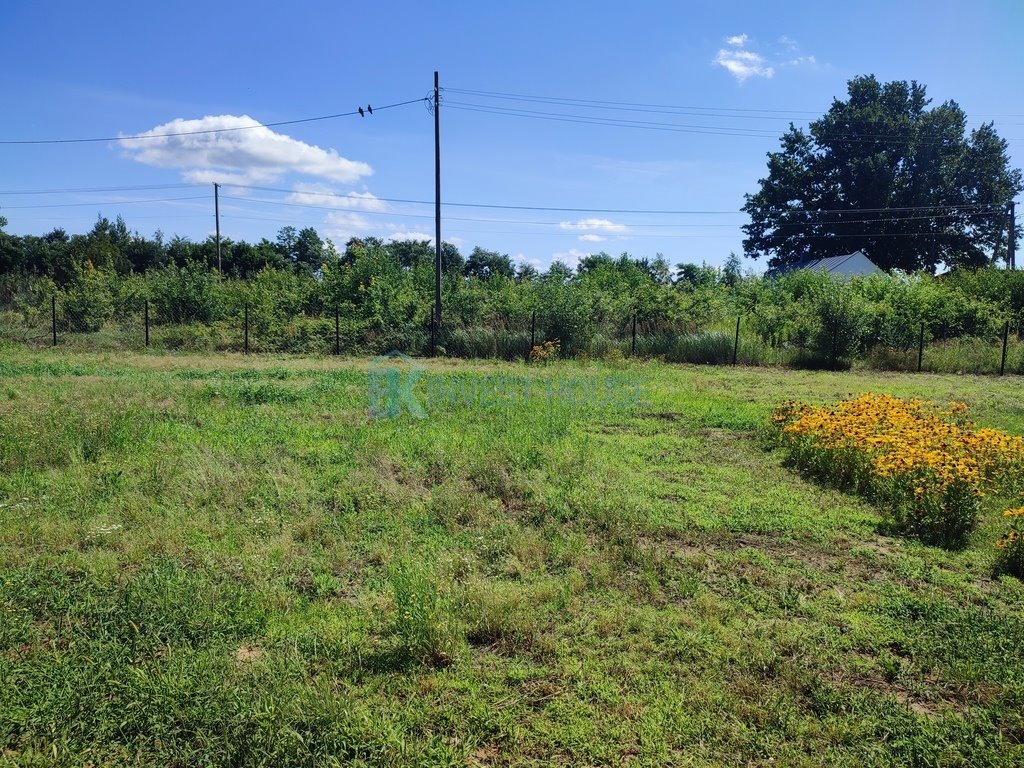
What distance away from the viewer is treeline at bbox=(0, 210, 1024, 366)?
17.2 m

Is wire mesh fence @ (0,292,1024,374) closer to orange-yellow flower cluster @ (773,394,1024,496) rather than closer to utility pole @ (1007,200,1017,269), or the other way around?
orange-yellow flower cluster @ (773,394,1024,496)

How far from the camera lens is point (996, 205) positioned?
37531 mm

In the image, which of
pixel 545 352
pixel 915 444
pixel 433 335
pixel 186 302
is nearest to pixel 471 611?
pixel 915 444

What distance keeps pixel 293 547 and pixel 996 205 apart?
153 ft

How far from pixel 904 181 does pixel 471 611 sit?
43880 mm

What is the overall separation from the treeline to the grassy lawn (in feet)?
36.3

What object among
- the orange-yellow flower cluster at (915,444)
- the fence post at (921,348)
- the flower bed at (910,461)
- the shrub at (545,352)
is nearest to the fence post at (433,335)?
the shrub at (545,352)

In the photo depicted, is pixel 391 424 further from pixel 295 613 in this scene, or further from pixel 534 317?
pixel 534 317

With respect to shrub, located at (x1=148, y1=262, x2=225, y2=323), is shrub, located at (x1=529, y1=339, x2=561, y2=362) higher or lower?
lower

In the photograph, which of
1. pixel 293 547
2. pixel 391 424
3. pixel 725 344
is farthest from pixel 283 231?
pixel 293 547

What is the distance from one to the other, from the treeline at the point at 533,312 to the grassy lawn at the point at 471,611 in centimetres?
1107

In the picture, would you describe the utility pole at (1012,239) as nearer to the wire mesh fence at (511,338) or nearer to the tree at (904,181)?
the tree at (904,181)

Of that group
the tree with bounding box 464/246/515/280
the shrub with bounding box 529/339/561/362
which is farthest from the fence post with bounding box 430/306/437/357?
the tree with bounding box 464/246/515/280

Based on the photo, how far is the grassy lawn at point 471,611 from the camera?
250 centimetres
